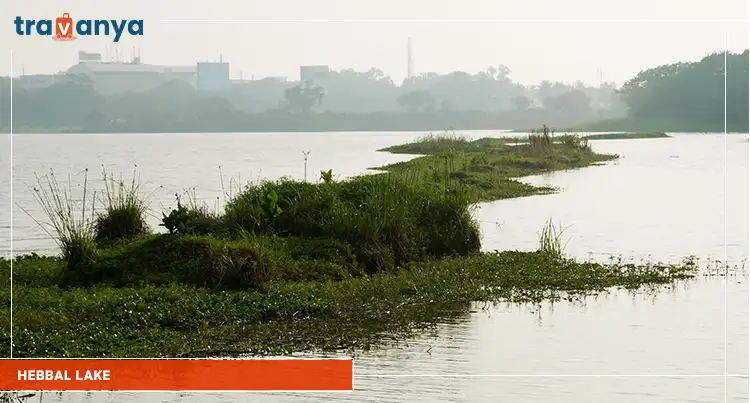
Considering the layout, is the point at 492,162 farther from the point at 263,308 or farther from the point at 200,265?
the point at 263,308

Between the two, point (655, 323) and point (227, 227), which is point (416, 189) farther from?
point (655, 323)

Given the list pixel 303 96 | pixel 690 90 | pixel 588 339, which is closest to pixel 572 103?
pixel 690 90

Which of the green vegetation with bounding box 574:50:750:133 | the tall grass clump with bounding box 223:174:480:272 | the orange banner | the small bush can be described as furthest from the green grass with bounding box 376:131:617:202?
the green vegetation with bounding box 574:50:750:133

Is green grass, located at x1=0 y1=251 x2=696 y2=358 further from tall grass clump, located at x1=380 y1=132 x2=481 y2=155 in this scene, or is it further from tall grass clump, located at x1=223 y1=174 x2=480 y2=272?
tall grass clump, located at x1=380 y1=132 x2=481 y2=155

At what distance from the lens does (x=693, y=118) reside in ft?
291

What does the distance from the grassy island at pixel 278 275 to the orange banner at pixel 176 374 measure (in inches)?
13.0

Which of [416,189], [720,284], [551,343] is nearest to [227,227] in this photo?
[416,189]

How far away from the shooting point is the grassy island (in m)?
10.3

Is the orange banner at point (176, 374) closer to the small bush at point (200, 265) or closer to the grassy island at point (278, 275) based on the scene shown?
the grassy island at point (278, 275)

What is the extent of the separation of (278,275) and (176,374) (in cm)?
374

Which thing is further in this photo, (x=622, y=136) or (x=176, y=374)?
(x=622, y=136)

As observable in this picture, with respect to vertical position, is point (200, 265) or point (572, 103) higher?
point (572, 103)

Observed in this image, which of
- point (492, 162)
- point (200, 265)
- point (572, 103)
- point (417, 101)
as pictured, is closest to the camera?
point (200, 265)

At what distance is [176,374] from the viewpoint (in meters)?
9.04
